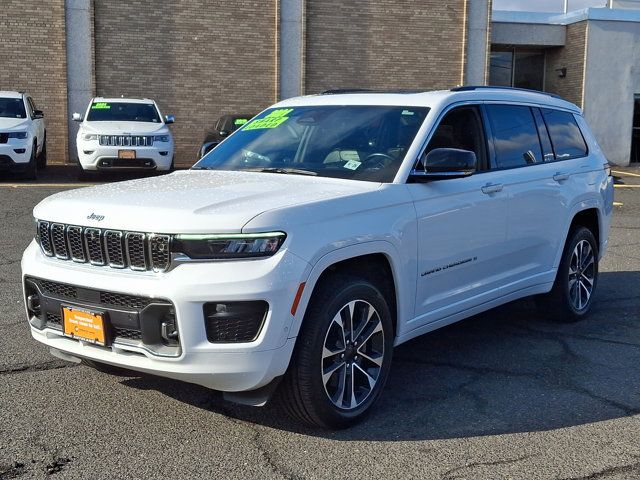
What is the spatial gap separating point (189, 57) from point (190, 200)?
1983cm

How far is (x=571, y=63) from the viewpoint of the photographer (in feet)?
86.0

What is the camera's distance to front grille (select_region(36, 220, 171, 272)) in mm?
3812

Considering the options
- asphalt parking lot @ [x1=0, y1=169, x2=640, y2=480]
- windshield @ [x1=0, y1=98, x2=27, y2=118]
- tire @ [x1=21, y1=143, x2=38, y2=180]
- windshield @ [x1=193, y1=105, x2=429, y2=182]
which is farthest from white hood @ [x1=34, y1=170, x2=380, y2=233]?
windshield @ [x1=0, y1=98, x2=27, y2=118]

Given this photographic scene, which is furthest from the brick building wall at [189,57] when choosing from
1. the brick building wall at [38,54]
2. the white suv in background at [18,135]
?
the white suv in background at [18,135]

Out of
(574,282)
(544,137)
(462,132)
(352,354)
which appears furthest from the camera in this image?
(574,282)

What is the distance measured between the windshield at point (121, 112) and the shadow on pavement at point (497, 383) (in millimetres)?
12626

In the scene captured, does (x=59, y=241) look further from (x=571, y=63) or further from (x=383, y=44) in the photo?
(x=571, y=63)

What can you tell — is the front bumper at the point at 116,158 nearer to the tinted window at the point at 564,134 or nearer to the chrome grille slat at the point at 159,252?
the tinted window at the point at 564,134

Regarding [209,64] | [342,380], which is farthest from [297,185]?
[209,64]

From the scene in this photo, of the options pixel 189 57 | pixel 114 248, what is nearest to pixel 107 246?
pixel 114 248

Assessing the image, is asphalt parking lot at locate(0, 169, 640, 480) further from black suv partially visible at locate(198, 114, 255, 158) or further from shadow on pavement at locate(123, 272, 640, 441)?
black suv partially visible at locate(198, 114, 255, 158)

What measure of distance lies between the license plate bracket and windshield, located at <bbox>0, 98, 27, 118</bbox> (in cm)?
1390

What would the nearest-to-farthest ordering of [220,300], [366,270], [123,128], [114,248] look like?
[220,300] → [114,248] → [366,270] → [123,128]

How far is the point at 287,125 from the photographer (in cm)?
551
